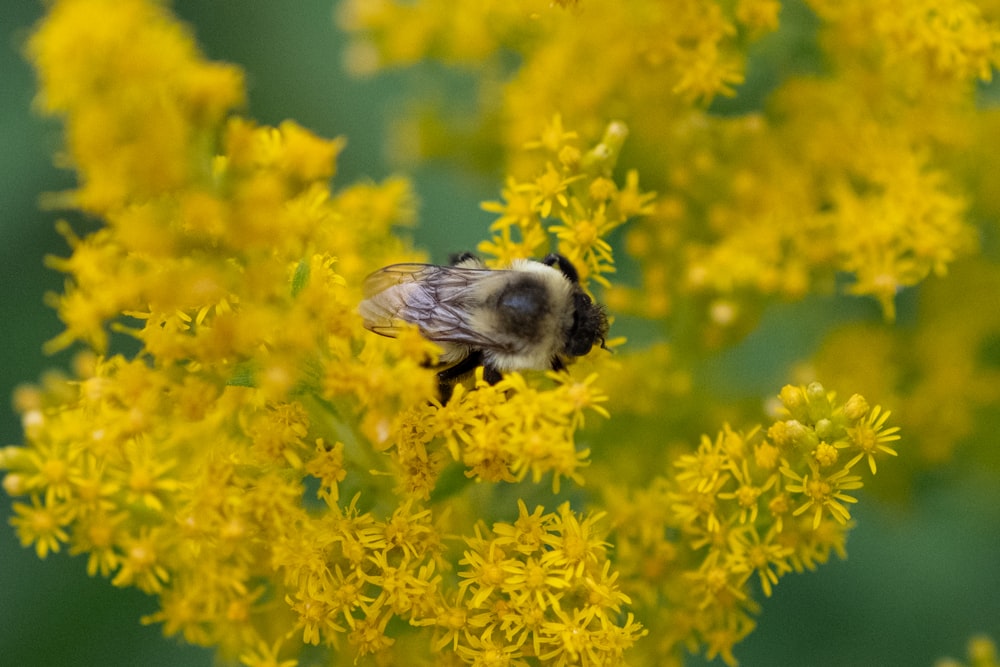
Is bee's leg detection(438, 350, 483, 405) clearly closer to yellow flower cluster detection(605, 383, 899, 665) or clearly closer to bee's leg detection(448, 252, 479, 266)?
bee's leg detection(448, 252, 479, 266)

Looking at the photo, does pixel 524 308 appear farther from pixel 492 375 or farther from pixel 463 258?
pixel 463 258

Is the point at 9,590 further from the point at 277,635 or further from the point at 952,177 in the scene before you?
the point at 952,177

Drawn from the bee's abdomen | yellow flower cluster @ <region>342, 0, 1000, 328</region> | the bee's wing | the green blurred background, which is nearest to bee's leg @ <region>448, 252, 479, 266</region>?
the bee's wing

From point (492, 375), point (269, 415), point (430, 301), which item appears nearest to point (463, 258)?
point (430, 301)

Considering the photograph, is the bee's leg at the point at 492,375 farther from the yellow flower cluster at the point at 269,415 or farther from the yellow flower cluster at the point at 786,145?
the yellow flower cluster at the point at 786,145

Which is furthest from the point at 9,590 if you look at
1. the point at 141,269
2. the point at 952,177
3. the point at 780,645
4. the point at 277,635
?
the point at 952,177

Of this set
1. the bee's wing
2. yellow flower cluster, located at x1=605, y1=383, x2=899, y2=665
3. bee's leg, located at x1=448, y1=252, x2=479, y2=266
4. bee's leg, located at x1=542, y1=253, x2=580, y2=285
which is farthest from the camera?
bee's leg, located at x1=448, y1=252, x2=479, y2=266

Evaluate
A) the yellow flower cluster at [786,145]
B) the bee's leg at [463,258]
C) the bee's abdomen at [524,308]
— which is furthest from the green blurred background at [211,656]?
the bee's abdomen at [524,308]

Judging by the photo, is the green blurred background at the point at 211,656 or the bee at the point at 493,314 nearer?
the bee at the point at 493,314
